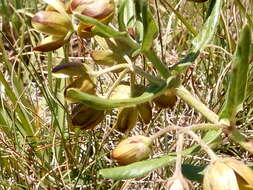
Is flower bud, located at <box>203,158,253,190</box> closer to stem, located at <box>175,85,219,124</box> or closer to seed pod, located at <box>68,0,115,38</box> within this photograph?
stem, located at <box>175,85,219,124</box>

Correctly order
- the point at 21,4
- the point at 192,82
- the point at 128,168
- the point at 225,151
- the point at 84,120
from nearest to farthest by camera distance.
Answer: the point at 128,168
the point at 84,120
the point at 225,151
the point at 192,82
the point at 21,4

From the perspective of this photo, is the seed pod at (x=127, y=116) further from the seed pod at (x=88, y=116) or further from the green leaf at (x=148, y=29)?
the green leaf at (x=148, y=29)

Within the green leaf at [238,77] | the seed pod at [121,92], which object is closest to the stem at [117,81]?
the seed pod at [121,92]

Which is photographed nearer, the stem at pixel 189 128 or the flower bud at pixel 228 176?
the flower bud at pixel 228 176

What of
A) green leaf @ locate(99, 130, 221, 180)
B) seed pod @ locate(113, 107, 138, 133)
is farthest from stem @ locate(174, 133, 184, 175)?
seed pod @ locate(113, 107, 138, 133)

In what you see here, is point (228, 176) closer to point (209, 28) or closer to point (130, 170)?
point (130, 170)

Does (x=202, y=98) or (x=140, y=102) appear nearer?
(x=140, y=102)

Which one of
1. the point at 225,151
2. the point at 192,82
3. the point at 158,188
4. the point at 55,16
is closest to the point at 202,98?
the point at 192,82

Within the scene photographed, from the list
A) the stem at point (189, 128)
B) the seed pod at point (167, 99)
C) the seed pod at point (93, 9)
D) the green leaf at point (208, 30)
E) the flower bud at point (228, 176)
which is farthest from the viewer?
the green leaf at point (208, 30)

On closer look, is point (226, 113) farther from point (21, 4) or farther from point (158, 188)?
point (21, 4)
